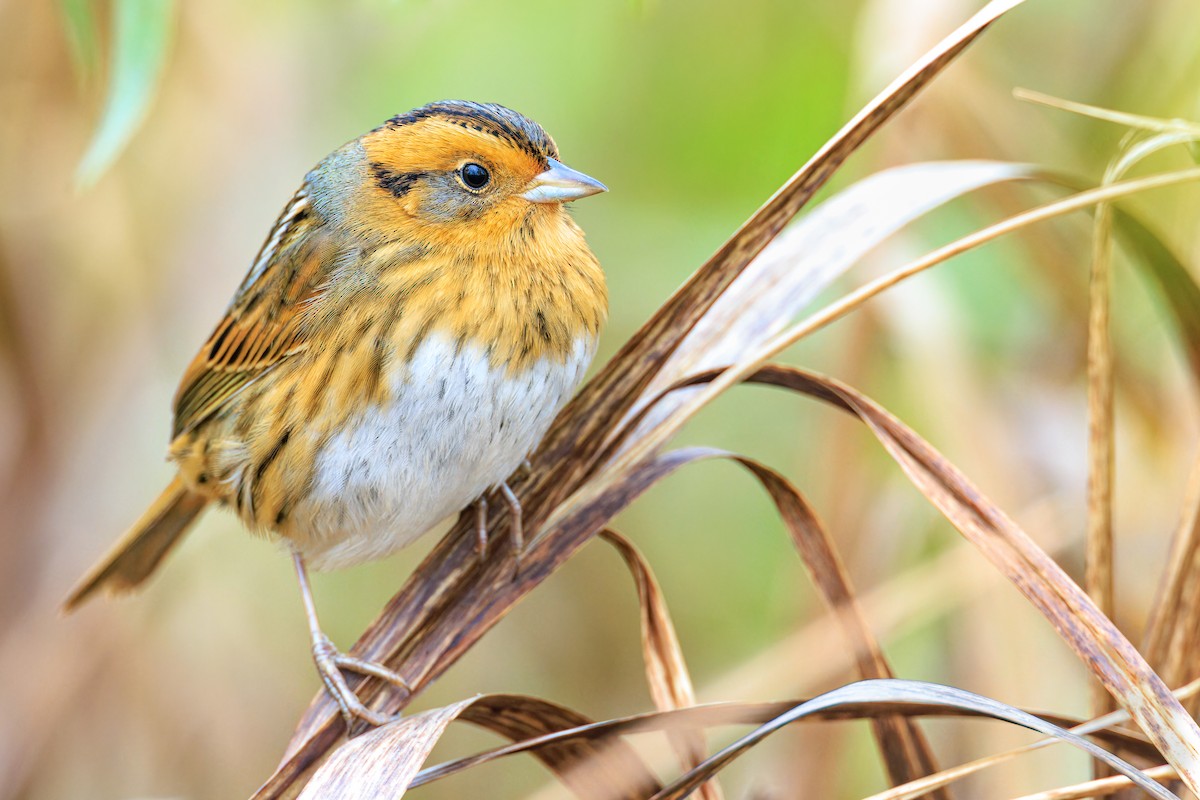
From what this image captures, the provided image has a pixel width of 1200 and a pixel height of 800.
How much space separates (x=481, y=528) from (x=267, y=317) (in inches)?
20.6

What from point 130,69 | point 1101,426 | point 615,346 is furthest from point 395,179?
point 615,346

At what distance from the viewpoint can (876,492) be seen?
2434 millimetres

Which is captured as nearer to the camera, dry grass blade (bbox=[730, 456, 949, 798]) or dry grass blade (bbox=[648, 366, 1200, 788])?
dry grass blade (bbox=[648, 366, 1200, 788])

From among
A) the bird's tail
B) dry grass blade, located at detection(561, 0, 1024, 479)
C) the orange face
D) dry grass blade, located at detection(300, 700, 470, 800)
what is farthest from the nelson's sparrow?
the bird's tail

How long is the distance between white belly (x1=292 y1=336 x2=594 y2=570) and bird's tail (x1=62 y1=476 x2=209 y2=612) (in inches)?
24.0

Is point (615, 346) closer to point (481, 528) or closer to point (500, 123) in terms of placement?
point (500, 123)

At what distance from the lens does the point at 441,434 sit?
4.97ft

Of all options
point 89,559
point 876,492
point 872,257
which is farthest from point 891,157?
point 89,559

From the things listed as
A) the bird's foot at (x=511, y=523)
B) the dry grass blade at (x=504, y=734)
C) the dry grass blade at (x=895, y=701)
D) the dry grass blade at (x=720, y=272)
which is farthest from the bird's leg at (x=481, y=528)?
the dry grass blade at (x=895, y=701)

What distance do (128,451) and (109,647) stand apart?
1.30 feet

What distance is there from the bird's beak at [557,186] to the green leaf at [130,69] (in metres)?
0.50

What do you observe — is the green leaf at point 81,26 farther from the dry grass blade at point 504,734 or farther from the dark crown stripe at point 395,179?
the dry grass blade at point 504,734

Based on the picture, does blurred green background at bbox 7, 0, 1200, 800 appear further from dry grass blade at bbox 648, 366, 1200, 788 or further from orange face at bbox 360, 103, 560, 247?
dry grass blade at bbox 648, 366, 1200, 788

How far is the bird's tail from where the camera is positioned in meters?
2.09
